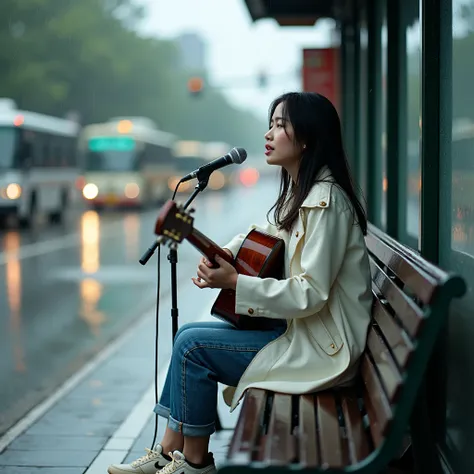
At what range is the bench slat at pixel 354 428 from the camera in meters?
3.18

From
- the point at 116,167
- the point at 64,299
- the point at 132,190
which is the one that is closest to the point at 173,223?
the point at 64,299

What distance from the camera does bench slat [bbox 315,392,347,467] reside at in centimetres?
312

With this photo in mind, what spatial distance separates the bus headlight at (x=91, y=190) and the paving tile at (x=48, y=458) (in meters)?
34.4

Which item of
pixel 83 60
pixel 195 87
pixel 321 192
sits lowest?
pixel 321 192

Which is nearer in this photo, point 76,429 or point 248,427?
point 248,427

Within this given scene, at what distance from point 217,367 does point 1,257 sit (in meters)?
15.0

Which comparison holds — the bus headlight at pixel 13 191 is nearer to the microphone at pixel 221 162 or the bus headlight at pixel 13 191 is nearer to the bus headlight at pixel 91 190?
the bus headlight at pixel 91 190

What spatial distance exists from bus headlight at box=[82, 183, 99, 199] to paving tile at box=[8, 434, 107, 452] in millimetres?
34045

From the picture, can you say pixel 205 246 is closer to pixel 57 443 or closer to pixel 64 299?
pixel 57 443

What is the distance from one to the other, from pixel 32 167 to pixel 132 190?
1082 cm

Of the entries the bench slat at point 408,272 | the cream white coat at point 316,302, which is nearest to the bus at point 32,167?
the bench slat at point 408,272

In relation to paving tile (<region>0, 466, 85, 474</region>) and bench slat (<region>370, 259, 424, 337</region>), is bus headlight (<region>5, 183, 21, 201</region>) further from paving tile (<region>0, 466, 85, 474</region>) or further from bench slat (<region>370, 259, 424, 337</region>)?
bench slat (<region>370, 259, 424, 337</region>)

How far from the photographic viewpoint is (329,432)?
3418 mm

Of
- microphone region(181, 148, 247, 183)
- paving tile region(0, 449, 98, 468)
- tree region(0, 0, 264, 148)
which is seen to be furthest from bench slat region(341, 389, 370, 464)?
tree region(0, 0, 264, 148)
